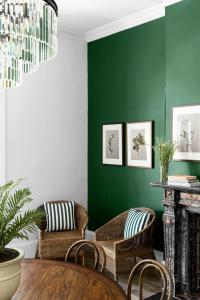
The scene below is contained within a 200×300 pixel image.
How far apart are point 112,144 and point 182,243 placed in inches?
74.3

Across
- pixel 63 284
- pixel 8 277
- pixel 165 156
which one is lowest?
pixel 63 284

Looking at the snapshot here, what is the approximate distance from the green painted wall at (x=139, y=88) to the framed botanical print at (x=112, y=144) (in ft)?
Result: 0.32

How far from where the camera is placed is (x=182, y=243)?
347 cm

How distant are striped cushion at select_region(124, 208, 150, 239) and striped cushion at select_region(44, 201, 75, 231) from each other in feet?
3.06

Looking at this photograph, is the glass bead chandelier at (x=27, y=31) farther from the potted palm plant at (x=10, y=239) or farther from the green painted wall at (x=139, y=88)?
the green painted wall at (x=139, y=88)

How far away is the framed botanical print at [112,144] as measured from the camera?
480 centimetres

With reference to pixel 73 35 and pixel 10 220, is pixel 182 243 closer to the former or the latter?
pixel 10 220

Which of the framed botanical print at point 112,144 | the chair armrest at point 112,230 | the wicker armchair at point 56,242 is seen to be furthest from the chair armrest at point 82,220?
the framed botanical print at point 112,144

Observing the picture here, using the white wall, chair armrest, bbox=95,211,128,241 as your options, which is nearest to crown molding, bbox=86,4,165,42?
the white wall

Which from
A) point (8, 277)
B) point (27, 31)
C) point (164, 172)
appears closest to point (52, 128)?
point (164, 172)

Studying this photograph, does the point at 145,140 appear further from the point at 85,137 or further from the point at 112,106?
the point at 85,137

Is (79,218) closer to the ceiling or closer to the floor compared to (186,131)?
closer to the floor

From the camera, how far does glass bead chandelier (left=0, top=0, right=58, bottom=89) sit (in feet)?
6.70

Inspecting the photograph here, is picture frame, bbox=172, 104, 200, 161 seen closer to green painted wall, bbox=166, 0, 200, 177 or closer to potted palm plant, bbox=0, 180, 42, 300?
green painted wall, bbox=166, 0, 200, 177
